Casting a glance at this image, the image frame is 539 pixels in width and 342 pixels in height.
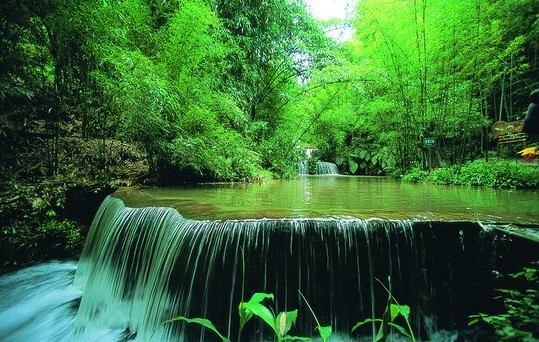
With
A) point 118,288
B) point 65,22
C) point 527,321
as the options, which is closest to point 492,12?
point 527,321

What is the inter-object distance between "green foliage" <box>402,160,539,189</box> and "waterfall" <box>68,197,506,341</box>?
4.96 m

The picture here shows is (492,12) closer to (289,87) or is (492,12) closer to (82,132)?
(289,87)

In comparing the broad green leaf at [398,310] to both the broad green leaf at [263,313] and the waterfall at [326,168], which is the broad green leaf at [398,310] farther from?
the waterfall at [326,168]

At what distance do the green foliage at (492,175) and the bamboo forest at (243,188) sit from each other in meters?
0.05

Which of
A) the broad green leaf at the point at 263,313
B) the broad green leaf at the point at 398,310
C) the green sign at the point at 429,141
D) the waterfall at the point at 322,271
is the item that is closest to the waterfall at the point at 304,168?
the green sign at the point at 429,141

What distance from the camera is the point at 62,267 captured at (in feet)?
15.7

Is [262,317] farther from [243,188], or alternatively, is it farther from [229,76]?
[229,76]

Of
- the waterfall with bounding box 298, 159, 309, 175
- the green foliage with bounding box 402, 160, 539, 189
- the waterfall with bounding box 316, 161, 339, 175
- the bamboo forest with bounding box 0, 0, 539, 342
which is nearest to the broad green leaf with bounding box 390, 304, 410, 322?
the bamboo forest with bounding box 0, 0, 539, 342

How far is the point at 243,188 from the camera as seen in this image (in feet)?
21.9

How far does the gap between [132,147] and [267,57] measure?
5972 mm

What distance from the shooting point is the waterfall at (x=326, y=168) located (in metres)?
17.1

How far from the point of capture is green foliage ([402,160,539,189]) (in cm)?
644

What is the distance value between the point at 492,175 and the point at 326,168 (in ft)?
33.8

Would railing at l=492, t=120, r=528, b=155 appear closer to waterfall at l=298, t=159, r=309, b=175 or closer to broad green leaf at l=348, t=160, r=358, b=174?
broad green leaf at l=348, t=160, r=358, b=174
